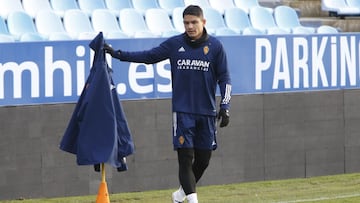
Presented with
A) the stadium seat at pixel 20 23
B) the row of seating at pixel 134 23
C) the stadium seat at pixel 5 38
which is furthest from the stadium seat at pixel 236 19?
the stadium seat at pixel 5 38

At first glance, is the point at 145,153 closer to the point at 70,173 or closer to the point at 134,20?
the point at 70,173

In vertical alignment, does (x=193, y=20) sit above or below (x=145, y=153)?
above

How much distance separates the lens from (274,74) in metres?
13.0

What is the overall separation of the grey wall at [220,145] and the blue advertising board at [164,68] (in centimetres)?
13

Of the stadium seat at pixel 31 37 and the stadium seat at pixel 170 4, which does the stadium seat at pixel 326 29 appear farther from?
the stadium seat at pixel 31 37

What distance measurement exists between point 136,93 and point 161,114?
406 millimetres

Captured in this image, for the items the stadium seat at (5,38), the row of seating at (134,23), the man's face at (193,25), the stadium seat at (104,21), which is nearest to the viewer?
the man's face at (193,25)

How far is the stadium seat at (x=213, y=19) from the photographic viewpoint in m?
14.7

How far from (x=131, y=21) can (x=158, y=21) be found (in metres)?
0.43

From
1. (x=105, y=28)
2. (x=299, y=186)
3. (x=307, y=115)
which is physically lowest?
(x=299, y=186)

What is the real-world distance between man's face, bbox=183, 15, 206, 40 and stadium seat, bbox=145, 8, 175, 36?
16.8 ft

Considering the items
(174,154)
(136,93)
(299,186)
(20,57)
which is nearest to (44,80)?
(20,57)

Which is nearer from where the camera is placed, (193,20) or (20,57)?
(193,20)

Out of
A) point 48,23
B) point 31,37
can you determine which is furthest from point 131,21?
point 31,37
